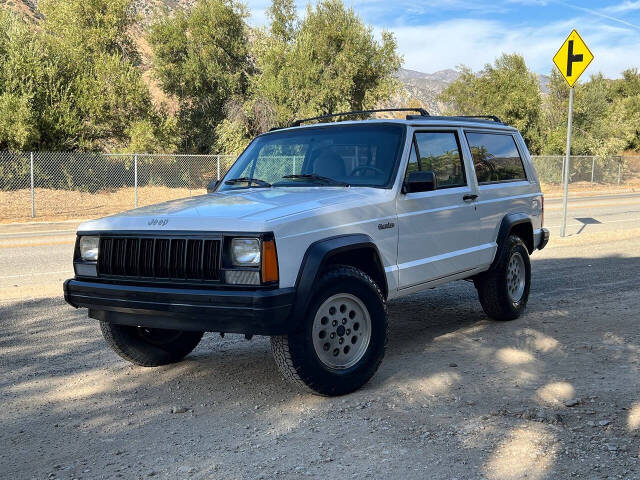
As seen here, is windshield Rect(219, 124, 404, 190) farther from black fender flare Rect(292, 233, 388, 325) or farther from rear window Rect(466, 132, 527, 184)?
rear window Rect(466, 132, 527, 184)

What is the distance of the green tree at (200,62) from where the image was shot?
38.0m

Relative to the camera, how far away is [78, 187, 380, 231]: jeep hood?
15.1 ft

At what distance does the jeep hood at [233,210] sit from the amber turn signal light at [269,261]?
0.12m

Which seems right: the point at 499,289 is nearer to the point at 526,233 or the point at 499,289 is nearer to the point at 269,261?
the point at 526,233

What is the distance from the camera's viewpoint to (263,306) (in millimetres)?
4355

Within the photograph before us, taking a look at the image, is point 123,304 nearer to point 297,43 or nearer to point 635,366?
point 635,366

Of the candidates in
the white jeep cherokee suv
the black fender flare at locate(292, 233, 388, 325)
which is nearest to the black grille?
the white jeep cherokee suv

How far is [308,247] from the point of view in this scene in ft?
15.4

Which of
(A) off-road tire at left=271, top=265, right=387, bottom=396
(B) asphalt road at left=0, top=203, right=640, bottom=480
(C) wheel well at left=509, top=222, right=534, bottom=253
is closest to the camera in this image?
(B) asphalt road at left=0, top=203, right=640, bottom=480

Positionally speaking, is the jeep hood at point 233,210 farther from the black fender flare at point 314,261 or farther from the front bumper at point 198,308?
the front bumper at point 198,308

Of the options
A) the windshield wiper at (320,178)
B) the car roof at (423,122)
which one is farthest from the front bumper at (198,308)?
the car roof at (423,122)

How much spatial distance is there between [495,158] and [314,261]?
3390 millimetres

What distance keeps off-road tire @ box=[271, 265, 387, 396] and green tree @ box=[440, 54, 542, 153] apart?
42.0 meters

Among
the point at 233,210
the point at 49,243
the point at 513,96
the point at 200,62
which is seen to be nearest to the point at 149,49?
the point at 200,62
